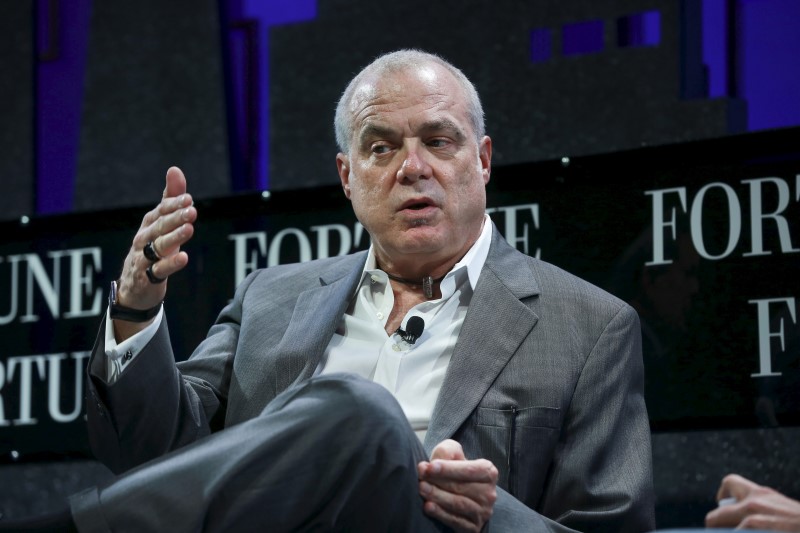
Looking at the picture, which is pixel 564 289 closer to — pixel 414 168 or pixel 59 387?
pixel 414 168

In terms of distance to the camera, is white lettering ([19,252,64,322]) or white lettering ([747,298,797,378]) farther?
white lettering ([19,252,64,322])

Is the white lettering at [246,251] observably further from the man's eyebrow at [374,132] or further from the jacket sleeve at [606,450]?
the jacket sleeve at [606,450]

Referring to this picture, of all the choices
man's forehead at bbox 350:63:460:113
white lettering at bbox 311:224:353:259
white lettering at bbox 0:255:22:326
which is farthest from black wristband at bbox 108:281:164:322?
white lettering at bbox 0:255:22:326

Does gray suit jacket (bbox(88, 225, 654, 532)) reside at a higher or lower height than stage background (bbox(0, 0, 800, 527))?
lower

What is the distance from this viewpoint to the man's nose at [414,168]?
2059 mm

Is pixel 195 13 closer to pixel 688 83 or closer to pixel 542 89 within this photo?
pixel 542 89

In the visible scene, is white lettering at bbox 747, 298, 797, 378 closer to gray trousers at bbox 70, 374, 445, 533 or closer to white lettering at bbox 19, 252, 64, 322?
gray trousers at bbox 70, 374, 445, 533

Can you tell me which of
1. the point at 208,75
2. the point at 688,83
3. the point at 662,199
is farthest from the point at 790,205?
the point at 208,75

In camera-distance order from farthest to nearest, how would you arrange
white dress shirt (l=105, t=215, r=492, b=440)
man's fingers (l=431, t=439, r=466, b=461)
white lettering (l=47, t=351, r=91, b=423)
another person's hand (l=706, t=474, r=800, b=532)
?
white lettering (l=47, t=351, r=91, b=423) → white dress shirt (l=105, t=215, r=492, b=440) → man's fingers (l=431, t=439, r=466, b=461) → another person's hand (l=706, t=474, r=800, b=532)

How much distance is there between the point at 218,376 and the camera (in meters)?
2.10

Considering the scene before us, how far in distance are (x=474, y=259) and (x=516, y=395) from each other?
332mm

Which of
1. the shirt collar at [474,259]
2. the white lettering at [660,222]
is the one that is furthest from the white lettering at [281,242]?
the white lettering at [660,222]

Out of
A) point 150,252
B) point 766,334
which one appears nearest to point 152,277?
point 150,252

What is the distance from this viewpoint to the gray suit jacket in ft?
5.92
